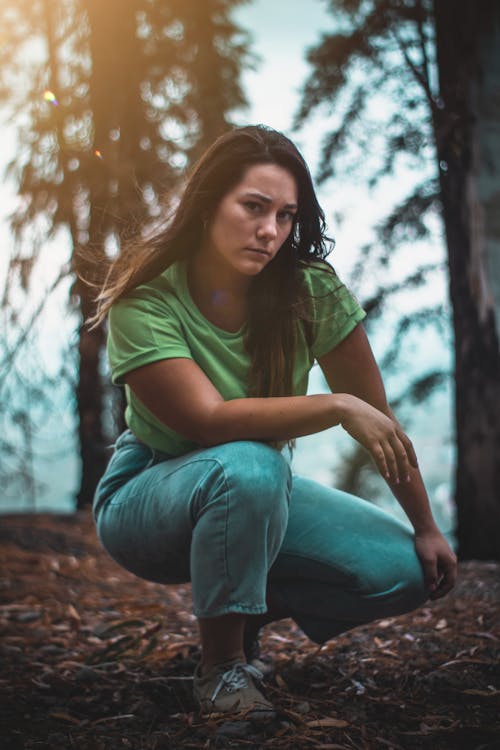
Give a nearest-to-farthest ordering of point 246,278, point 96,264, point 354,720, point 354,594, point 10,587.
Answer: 1. point 354,720
2. point 354,594
3. point 246,278
4. point 96,264
5. point 10,587

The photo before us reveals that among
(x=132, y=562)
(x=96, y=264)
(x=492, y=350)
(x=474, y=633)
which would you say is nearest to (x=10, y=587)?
(x=132, y=562)

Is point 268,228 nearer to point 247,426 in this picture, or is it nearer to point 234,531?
point 247,426

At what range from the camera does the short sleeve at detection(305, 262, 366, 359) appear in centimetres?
223

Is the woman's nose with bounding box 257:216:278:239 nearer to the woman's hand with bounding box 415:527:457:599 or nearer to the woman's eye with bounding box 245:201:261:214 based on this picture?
the woman's eye with bounding box 245:201:261:214

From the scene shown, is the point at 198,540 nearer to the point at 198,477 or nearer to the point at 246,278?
the point at 198,477

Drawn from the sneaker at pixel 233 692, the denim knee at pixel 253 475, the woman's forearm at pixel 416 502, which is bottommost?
the sneaker at pixel 233 692

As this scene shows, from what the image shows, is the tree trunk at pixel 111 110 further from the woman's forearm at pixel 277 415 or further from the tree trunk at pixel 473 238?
the woman's forearm at pixel 277 415

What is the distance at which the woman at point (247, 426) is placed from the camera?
192 centimetres

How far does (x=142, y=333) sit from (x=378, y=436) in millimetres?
749

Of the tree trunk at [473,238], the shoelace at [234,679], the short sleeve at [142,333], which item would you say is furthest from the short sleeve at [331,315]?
the tree trunk at [473,238]

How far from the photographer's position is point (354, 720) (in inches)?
75.4

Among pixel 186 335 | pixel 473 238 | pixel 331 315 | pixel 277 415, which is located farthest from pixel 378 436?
Result: pixel 473 238

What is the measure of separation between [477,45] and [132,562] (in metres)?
3.62

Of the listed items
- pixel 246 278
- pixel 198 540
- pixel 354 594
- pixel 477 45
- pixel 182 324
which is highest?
pixel 477 45
